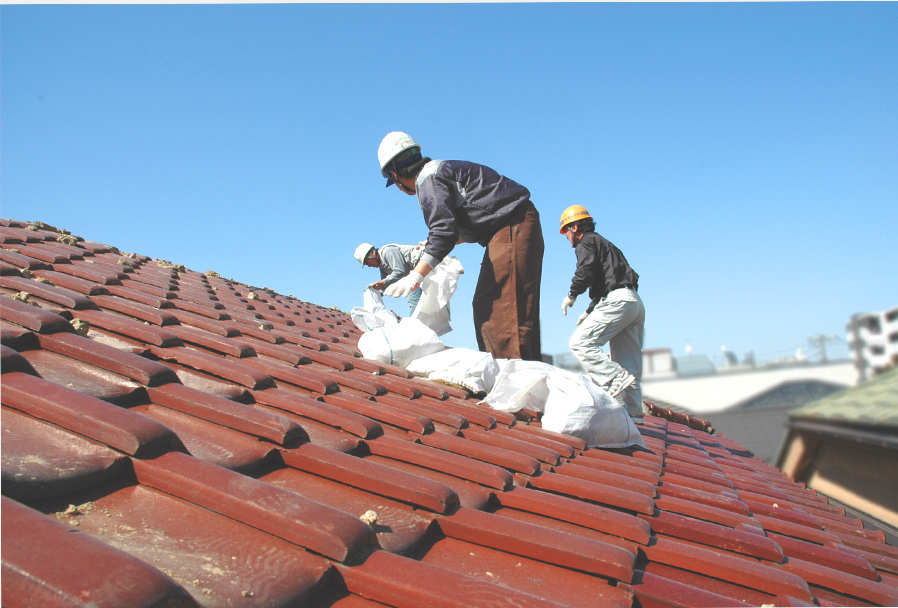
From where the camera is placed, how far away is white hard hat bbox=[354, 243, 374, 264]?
240 inches

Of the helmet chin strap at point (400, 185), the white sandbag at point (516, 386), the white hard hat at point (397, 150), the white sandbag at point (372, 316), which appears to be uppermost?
the white hard hat at point (397, 150)

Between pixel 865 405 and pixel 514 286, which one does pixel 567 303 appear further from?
pixel 865 405

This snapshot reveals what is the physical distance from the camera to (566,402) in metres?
2.60

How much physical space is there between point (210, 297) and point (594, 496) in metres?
2.90

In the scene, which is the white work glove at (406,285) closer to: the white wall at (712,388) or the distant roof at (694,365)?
the white wall at (712,388)

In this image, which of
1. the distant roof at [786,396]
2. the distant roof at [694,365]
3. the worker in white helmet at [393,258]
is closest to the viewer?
the worker in white helmet at [393,258]

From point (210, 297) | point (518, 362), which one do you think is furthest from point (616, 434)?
point (210, 297)

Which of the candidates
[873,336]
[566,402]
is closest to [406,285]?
[566,402]

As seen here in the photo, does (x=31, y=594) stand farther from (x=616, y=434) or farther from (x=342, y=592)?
(x=616, y=434)

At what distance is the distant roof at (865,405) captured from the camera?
6.64 m

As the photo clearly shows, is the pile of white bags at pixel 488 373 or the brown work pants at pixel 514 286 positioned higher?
the brown work pants at pixel 514 286

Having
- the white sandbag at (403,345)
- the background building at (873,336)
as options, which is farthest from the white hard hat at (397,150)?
the background building at (873,336)

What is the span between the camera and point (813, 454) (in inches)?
345

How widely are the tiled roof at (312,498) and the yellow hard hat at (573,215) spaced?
232cm
